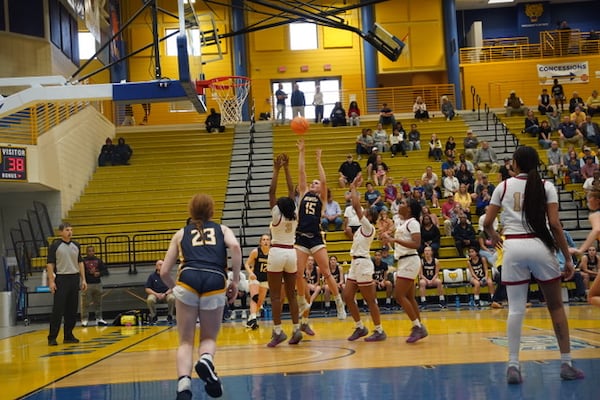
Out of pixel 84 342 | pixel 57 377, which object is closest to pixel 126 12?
pixel 84 342

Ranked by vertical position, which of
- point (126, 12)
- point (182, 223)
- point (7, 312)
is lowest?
point (7, 312)

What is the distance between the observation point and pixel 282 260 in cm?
1053

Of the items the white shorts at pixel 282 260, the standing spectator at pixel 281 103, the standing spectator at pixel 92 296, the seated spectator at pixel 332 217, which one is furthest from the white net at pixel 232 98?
the white shorts at pixel 282 260

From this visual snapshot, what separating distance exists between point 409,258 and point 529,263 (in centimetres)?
364

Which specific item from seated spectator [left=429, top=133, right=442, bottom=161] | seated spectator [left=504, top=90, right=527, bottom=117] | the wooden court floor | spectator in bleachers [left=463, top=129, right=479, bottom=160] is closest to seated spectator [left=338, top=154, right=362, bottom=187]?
seated spectator [left=429, top=133, right=442, bottom=161]

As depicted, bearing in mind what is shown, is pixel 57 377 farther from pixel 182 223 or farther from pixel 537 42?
pixel 537 42

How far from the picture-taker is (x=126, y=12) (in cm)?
3453

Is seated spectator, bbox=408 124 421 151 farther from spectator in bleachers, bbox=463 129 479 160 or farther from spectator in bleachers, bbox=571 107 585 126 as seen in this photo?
spectator in bleachers, bbox=571 107 585 126

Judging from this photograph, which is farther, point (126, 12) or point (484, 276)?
point (126, 12)

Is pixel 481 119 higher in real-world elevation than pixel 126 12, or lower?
lower

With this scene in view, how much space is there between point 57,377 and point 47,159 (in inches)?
595

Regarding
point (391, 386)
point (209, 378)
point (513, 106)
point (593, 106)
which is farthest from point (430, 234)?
point (209, 378)

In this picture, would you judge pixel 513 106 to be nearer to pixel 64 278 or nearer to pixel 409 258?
pixel 64 278

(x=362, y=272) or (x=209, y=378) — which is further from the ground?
(x=362, y=272)
